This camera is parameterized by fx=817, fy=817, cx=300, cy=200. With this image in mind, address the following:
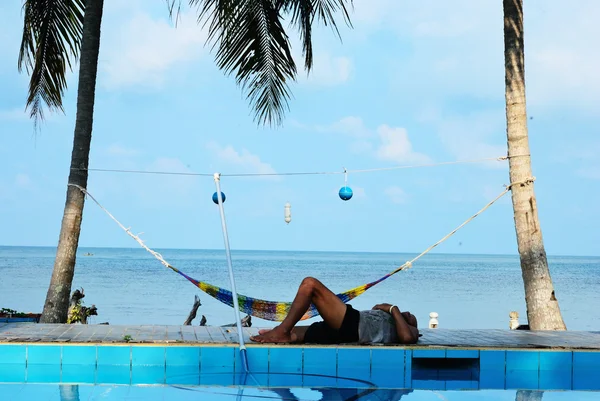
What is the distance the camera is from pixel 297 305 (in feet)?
14.4

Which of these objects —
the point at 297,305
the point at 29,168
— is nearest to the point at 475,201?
the point at 29,168

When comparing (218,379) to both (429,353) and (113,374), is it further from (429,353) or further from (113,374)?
(429,353)

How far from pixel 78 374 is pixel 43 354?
0.23m

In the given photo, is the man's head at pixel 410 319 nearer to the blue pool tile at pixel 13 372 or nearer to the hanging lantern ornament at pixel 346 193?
the hanging lantern ornament at pixel 346 193

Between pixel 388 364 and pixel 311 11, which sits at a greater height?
pixel 311 11

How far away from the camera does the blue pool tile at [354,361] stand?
4434 mm

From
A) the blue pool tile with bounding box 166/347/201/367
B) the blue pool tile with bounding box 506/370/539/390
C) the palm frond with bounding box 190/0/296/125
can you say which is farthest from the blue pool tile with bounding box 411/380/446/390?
the palm frond with bounding box 190/0/296/125

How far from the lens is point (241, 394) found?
3.99 meters

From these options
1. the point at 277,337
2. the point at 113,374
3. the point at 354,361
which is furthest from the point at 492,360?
the point at 113,374

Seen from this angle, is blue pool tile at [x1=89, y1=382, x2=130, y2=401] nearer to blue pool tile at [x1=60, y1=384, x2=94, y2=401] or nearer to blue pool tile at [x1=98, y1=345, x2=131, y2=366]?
blue pool tile at [x1=60, y1=384, x2=94, y2=401]

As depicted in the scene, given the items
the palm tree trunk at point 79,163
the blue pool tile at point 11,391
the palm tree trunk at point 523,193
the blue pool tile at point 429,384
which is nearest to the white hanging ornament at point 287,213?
the palm tree trunk at point 79,163

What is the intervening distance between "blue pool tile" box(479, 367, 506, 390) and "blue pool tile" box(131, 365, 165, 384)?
1.72 metres

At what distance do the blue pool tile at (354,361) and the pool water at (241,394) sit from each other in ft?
0.83

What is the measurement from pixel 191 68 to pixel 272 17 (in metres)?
4.42
